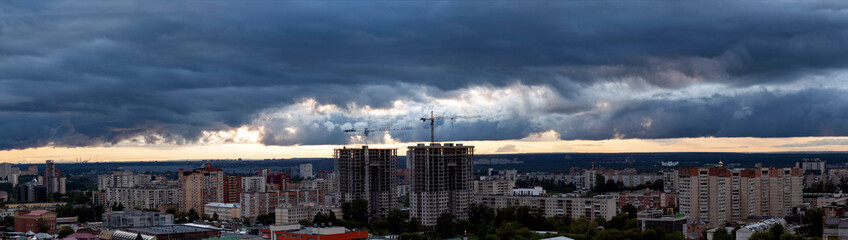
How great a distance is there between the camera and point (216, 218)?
70.8 m

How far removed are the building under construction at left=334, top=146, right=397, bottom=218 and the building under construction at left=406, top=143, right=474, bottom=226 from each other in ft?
12.6

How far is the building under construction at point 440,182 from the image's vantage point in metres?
57.2

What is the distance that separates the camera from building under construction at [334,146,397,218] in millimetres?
62844

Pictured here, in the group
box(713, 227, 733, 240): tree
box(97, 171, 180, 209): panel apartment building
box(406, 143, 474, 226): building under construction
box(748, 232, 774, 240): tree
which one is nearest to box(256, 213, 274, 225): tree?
box(406, 143, 474, 226): building under construction

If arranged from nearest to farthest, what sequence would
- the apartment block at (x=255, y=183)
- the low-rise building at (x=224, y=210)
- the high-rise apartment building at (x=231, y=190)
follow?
the low-rise building at (x=224, y=210) → the high-rise apartment building at (x=231, y=190) → the apartment block at (x=255, y=183)

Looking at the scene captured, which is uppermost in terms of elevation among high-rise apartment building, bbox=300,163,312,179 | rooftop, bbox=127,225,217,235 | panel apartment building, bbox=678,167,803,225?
panel apartment building, bbox=678,167,803,225

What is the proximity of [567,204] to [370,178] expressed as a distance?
1392cm

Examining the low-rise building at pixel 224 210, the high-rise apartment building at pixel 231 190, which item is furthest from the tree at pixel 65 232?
the high-rise apartment building at pixel 231 190

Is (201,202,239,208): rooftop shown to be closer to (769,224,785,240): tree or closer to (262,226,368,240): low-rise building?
(262,226,368,240): low-rise building

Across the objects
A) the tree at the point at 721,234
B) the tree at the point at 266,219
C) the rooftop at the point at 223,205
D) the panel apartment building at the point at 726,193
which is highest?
the panel apartment building at the point at 726,193

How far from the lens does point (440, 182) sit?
5788cm

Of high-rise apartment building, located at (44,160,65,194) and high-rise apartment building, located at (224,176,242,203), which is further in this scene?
high-rise apartment building, located at (44,160,65,194)

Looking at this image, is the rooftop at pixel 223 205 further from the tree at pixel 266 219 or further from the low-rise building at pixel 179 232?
the low-rise building at pixel 179 232

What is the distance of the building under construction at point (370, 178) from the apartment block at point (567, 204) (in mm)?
6732
